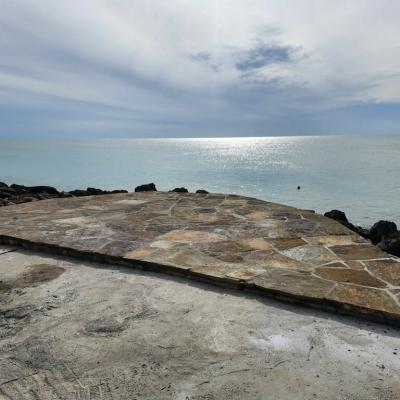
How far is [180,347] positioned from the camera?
2393 millimetres

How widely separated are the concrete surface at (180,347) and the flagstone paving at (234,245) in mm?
236

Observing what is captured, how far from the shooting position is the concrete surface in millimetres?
2025

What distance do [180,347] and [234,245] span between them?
6.79 feet

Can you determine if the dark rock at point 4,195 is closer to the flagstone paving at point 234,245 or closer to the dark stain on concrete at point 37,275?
the flagstone paving at point 234,245

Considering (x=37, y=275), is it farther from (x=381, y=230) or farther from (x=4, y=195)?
(x=4, y=195)

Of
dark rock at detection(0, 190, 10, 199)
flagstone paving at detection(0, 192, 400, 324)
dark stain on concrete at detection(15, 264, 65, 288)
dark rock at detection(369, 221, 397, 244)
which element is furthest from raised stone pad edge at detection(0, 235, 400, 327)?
dark rock at detection(0, 190, 10, 199)

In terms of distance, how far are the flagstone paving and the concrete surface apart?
0.77 ft

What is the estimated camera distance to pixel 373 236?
999cm

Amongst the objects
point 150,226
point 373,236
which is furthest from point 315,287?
point 373,236

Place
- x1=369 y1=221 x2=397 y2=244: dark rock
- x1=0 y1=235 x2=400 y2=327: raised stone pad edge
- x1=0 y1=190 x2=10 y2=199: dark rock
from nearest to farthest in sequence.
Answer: x1=0 y1=235 x2=400 y2=327: raised stone pad edge
x1=369 y1=221 x2=397 y2=244: dark rock
x1=0 y1=190 x2=10 y2=199: dark rock

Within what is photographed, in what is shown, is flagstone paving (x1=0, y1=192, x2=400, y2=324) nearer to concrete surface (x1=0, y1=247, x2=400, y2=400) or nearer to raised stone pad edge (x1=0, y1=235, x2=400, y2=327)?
raised stone pad edge (x1=0, y1=235, x2=400, y2=327)

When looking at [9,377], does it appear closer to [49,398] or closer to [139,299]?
[49,398]

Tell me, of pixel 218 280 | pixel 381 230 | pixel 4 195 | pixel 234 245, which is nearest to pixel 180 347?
pixel 218 280

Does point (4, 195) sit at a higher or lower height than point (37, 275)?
lower
